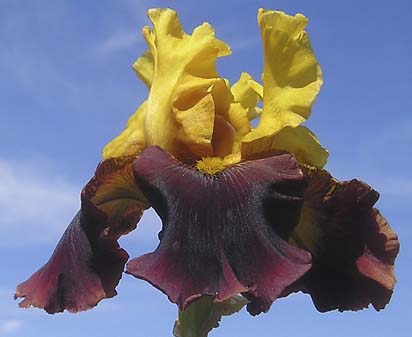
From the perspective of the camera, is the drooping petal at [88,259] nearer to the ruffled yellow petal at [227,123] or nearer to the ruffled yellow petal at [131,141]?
the ruffled yellow petal at [131,141]

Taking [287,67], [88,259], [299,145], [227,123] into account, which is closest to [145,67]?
[227,123]

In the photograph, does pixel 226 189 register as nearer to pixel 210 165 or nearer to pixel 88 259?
pixel 210 165

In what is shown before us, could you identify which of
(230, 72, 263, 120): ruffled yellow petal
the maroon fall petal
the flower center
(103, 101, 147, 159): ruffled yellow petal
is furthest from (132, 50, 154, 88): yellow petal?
the maroon fall petal

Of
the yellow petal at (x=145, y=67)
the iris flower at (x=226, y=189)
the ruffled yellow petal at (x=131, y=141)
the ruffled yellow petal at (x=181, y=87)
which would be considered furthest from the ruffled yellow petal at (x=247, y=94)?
the ruffled yellow petal at (x=131, y=141)

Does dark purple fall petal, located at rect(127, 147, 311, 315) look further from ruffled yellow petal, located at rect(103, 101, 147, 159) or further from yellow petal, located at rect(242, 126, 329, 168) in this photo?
ruffled yellow petal, located at rect(103, 101, 147, 159)

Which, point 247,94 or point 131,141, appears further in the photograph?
point 247,94

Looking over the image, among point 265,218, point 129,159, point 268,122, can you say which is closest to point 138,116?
point 129,159

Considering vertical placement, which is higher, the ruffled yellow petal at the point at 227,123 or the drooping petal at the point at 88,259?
the ruffled yellow petal at the point at 227,123

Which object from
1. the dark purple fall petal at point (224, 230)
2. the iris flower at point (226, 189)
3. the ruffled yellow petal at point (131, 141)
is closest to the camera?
the dark purple fall petal at point (224, 230)
